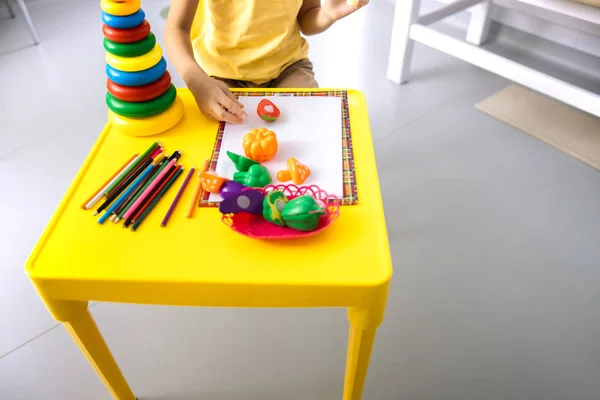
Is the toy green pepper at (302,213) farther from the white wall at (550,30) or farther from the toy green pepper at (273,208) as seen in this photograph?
the white wall at (550,30)

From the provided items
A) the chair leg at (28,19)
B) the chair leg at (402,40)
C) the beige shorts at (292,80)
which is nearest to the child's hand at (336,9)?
the beige shorts at (292,80)

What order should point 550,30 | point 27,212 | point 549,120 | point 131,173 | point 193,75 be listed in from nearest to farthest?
point 131,173 < point 193,75 < point 27,212 < point 549,120 < point 550,30

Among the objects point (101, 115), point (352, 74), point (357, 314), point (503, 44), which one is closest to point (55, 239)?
point (357, 314)

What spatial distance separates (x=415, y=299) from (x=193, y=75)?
24.7 inches

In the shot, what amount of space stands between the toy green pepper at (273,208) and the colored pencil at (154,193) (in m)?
0.15

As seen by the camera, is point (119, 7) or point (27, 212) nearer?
point (119, 7)

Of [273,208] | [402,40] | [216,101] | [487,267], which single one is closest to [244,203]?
[273,208]

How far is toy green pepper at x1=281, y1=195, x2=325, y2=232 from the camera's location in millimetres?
497

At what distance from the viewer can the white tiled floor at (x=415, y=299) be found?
825 millimetres

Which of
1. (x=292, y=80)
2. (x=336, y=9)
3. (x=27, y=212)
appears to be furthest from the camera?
(x=27, y=212)

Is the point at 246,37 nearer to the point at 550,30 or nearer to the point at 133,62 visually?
the point at 133,62

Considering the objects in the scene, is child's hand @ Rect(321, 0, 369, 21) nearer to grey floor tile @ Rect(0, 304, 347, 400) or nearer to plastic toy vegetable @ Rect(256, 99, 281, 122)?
plastic toy vegetable @ Rect(256, 99, 281, 122)

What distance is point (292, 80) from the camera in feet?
3.04

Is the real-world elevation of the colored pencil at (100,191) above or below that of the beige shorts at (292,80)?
above
